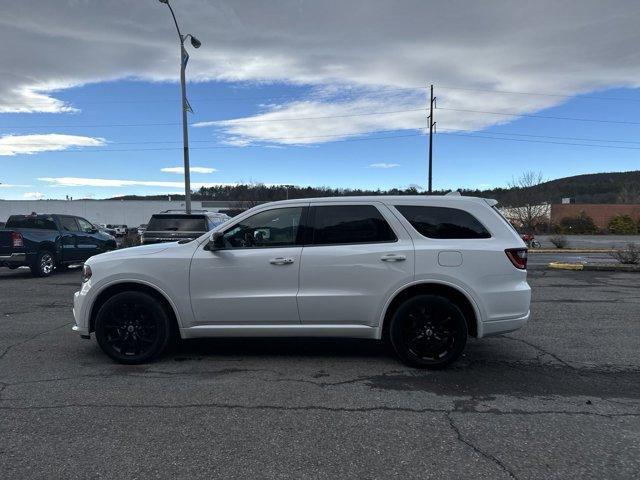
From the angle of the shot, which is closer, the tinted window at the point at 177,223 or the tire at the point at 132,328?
the tire at the point at 132,328

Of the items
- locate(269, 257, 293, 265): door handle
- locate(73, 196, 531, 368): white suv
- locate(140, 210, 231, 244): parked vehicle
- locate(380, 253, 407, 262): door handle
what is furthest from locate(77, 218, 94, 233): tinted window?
locate(380, 253, 407, 262): door handle

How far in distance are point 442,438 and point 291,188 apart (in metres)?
86.8

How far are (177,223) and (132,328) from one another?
6.95 m

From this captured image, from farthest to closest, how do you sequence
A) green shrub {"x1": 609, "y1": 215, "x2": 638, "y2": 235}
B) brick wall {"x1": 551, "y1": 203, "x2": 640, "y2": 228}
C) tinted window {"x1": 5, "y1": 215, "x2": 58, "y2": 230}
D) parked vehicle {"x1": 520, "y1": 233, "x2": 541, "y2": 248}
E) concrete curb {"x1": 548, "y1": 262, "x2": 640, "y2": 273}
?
1. brick wall {"x1": 551, "y1": 203, "x2": 640, "y2": 228}
2. green shrub {"x1": 609, "y1": 215, "x2": 638, "y2": 235}
3. parked vehicle {"x1": 520, "y1": 233, "x2": 541, "y2": 248}
4. concrete curb {"x1": 548, "y1": 262, "x2": 640, "y2": 273}
5. tinted window {"x1": 5, "y1": 215, "x2": 58, "y2": 230}

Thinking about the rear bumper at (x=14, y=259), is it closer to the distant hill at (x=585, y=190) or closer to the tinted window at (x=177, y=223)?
the tinted window at (x=177, y=223)

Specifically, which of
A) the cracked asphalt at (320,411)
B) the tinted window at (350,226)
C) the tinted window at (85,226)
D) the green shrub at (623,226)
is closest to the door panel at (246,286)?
the tinted window at (350,226)

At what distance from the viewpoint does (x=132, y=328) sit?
5539 millimetres

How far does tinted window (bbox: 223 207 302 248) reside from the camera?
5.52 m

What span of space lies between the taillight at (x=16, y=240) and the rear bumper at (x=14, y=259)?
0.24 meters

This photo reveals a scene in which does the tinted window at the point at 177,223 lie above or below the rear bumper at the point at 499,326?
above

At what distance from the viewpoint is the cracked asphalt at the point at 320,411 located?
11.0 feet

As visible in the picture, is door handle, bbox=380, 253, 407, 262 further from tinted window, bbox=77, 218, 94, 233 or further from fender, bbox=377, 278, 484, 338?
tinted window, bbox=77, 218, 94, 233

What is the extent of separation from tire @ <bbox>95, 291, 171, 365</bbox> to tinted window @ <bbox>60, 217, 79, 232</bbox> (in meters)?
10.9

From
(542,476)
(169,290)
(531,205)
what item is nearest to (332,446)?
(542,476)
